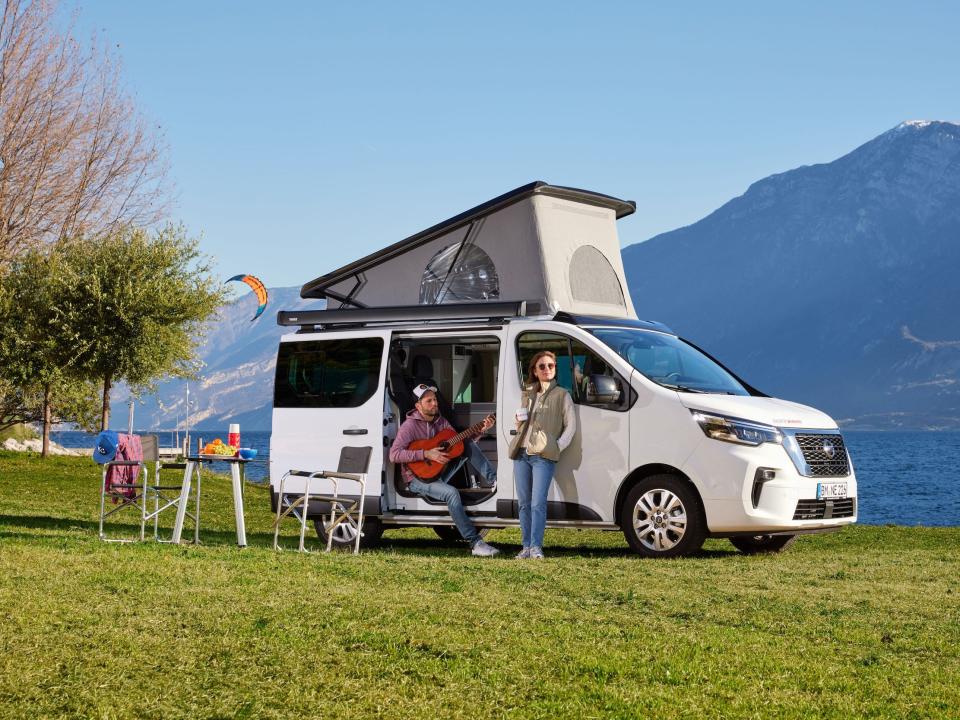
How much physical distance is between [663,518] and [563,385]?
158 cm

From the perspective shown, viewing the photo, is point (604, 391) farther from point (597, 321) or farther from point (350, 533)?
point (350, 533)

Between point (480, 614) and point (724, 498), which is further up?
point (724, 498)

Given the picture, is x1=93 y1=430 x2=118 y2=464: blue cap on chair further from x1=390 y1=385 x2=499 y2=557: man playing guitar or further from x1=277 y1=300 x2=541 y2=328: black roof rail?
x1=390 y1=385 x2=499 y2=557: man playing guitar

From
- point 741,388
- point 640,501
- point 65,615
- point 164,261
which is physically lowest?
point 65,615

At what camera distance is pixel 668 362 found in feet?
38.5

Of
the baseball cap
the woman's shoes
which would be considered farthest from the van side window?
the woman's shoes

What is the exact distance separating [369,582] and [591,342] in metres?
3.54

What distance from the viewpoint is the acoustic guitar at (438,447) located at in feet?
39.5

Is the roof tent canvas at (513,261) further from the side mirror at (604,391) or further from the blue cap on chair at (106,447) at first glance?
the blue cap on chair at (106,447)

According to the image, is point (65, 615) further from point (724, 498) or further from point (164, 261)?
point (164, 261)

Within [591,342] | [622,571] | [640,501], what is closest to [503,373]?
[591,342]

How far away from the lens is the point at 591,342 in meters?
11.5

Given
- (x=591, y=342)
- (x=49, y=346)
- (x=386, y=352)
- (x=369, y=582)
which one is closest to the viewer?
(x=369, y=582)

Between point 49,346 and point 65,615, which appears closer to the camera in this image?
point 65,615
